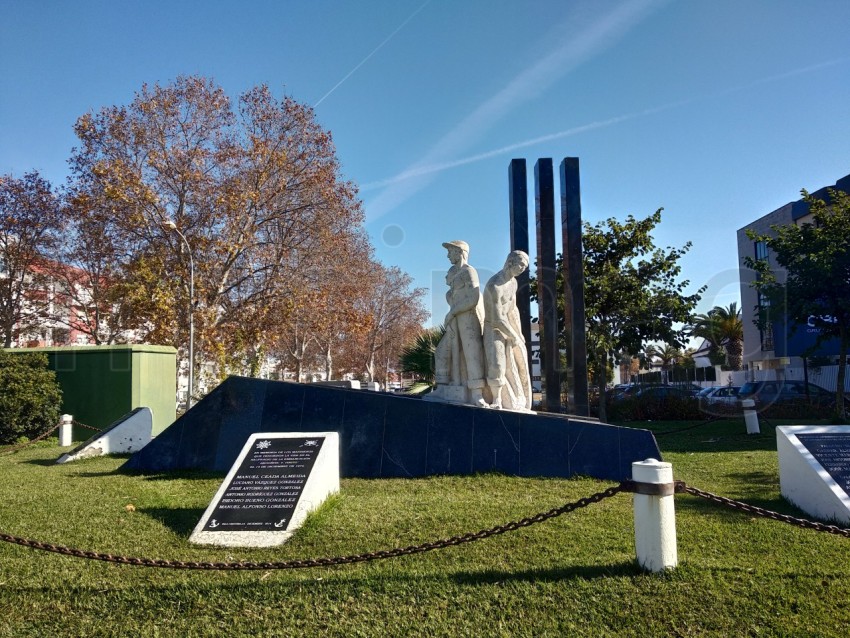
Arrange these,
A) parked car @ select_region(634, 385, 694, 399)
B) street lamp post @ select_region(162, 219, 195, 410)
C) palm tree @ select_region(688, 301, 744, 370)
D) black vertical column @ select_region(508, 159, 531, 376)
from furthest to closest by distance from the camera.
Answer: palm tree @ select_region(688, 301, 744, 370) → parked car @ select_region(634, 385, 694, 399) → street lamp post @ select_region(162, 219, 195, 410) → black vertical column @ select_region(508, 159, 531, 376)

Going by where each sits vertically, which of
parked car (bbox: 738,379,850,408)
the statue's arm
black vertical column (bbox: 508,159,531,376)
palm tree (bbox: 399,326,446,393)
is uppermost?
black vertical column (bbox: 508,159,531,376)

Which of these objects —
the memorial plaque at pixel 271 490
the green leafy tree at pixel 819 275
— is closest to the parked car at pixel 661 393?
the green leafy tree at pixel 819 275

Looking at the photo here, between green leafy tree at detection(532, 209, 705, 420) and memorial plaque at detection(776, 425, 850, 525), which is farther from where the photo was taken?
green leafy tree at detection(532, 209, 705, 420)

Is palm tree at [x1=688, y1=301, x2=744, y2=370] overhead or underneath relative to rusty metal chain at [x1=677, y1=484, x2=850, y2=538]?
overhead

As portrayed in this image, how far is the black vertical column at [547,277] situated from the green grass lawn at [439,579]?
24.0ft

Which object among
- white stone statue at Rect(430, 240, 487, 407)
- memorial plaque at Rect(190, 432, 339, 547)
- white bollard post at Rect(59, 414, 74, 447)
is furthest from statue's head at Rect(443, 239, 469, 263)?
white bollard post at Rect(59, 414, 74, 447)

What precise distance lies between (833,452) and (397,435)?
496 cm

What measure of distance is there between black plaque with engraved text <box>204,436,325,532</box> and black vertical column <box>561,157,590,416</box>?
8272 millimetres

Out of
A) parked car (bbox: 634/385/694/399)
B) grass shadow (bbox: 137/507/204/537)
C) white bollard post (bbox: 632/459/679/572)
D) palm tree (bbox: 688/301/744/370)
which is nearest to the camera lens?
white bollard post (bbox: 632/459/679/572)

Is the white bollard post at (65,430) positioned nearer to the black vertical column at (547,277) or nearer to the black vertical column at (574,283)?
the black vertical column at (547,277)

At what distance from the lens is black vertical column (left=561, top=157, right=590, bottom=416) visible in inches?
543

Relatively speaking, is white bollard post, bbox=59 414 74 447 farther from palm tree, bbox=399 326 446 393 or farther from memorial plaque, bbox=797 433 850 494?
memorial plaque, bbox=797 433 850 494

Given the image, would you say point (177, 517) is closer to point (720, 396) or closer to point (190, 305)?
point (190, 305)

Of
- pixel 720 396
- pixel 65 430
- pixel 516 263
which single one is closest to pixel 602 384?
pixel 516 263
